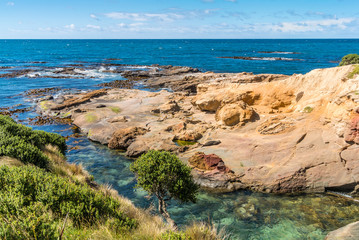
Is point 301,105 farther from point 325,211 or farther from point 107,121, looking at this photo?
point 107,121

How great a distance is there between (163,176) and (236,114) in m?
15.2

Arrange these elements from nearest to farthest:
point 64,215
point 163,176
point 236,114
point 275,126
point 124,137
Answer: point 64,215
point 163,176
point 275,126
point 236,114
point 124,137

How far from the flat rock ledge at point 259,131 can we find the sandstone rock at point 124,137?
0.10m

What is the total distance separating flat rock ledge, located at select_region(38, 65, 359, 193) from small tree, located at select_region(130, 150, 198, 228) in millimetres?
6368

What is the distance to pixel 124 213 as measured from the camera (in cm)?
1006

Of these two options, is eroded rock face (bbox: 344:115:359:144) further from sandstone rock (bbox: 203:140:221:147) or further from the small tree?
the small tree

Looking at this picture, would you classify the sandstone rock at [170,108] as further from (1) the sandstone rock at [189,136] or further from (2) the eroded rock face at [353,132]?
(2) the eroded rock face at [353,132]

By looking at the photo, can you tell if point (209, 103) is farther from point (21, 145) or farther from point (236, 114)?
point (21, 145)

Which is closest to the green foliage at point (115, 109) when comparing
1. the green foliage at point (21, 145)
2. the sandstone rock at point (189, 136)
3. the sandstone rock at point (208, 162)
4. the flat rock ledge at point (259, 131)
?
the flat rock ledge at point (259, 131)

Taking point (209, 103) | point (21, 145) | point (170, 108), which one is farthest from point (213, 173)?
point (170, 108)

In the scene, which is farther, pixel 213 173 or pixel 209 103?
pixel 209 103

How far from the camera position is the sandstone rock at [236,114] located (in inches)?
976

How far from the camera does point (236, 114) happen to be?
2505 cm

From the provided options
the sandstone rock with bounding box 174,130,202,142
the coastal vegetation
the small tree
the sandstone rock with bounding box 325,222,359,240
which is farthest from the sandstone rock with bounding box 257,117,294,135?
the coastal vegetation
